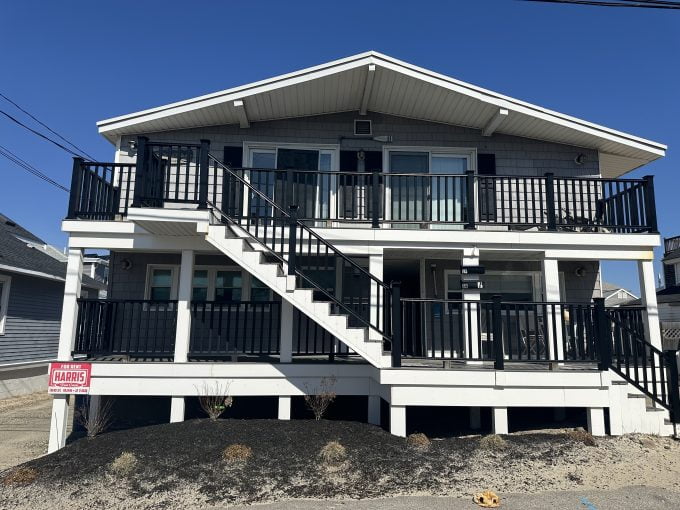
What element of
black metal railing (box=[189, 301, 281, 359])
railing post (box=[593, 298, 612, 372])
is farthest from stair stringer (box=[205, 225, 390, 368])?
railing post (box=[593, 298, 612, 372])

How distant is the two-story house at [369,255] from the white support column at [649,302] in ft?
0.11

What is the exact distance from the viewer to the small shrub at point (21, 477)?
507 cm

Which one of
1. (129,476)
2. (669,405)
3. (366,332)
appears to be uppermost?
(366,332)

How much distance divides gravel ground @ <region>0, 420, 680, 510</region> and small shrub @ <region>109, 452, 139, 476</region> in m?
0.04

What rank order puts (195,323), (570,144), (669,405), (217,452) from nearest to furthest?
(217,452) → (669,405) → (195,323) → (570,144)

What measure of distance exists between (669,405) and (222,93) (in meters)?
8.92

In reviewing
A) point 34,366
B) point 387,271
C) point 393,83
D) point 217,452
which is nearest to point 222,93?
point 393,83

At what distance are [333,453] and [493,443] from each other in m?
2.08

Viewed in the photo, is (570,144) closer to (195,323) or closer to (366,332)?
Answer: (366,332)

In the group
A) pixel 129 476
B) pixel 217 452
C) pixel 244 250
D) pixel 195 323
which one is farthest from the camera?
pixel 195 323

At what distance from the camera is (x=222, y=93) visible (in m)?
8.55

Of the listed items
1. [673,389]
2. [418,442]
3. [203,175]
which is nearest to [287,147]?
[203,175]

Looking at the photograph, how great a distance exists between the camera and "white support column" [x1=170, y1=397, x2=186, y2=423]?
6898 millimetres

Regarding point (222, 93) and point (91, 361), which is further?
point (222, 93)
